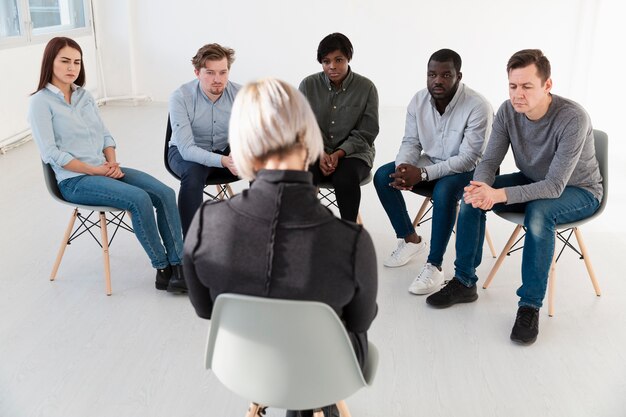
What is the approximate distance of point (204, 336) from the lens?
2.65 m

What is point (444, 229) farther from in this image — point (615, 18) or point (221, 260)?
point (615, 18)

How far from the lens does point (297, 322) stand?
1406 millimetres

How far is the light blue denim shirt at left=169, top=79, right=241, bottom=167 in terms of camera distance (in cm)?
322

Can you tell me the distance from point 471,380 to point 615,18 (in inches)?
194

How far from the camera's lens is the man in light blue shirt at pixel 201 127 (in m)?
3.16

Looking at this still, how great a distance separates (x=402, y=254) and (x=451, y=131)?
67 centimetres

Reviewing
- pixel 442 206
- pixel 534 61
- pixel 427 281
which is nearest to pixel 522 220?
pixel 442 206

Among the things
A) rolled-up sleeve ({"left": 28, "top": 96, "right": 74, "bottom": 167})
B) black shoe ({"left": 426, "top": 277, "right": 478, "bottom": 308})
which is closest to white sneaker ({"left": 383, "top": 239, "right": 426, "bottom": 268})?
black shoe ({"left": 426, "top": 277, "right": 478, "bottom": 308})

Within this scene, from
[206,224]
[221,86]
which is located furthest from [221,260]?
[221,86]

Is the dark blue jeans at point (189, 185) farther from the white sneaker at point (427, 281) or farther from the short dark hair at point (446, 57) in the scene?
the short dark hair at point (446, 57)

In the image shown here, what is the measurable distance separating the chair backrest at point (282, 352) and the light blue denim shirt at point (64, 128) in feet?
5.45

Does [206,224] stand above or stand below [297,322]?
above

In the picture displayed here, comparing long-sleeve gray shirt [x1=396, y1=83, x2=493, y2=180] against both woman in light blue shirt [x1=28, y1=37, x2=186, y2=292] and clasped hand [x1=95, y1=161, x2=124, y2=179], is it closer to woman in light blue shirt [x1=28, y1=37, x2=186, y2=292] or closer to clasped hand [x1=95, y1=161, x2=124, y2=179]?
woman in light blue shirt [x1=28, y1=37, x2=186, y2=292]

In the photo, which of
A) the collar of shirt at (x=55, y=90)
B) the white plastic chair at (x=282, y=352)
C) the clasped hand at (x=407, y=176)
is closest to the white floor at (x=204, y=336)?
the clasped hand at (x=407, y=176)
